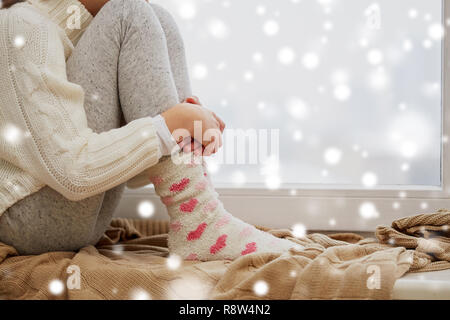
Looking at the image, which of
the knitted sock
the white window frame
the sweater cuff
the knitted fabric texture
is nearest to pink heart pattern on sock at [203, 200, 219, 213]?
the knitted sock

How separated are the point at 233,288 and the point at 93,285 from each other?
8.7 inches

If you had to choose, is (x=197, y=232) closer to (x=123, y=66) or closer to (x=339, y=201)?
(x=123, y=66)

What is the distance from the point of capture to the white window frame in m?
1.25

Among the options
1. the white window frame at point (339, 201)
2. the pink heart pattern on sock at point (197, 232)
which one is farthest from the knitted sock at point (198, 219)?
the white window frame at point (339, 201)

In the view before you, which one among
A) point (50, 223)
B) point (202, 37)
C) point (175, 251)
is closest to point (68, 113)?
point (50, 223)

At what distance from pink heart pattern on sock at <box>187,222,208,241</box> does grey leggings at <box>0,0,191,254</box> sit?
0.17 m

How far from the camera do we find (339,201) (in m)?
1.27

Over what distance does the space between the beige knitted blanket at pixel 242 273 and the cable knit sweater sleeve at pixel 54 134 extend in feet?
0.43

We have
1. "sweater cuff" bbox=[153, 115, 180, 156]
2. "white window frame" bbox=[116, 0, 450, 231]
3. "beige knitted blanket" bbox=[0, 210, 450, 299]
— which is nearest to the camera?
"beige knitted blanket" bbox=[0, 210, 450, 299]

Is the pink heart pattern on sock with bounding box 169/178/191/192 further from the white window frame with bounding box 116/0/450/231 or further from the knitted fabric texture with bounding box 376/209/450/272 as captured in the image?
the white window frame with bounding box 116/0/450/231

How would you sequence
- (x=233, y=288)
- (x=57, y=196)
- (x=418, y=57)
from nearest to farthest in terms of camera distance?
(x=233, y=288)
(x=57, y=196)
(x=418, y=57)

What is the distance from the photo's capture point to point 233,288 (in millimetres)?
706

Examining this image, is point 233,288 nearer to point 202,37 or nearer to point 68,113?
point 68,113

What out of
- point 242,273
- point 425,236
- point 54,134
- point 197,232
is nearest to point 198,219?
point 197,232
